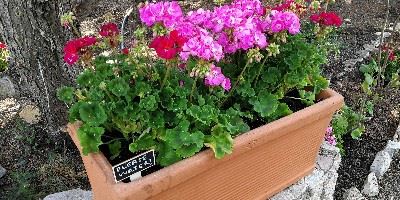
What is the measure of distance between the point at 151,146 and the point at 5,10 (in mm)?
1338

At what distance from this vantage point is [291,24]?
1878 millimetres

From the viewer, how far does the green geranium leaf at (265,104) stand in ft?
6.43

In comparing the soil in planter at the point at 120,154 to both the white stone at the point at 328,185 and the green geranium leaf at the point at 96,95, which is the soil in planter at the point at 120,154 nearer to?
the green geranium leaf at the point at 96,95

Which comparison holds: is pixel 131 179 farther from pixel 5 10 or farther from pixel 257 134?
pixel 5 10

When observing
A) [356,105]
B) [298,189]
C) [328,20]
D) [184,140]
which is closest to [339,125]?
[356,105]

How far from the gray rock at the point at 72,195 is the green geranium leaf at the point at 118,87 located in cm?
97

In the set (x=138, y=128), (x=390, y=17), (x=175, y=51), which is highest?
(x=175, y=51)

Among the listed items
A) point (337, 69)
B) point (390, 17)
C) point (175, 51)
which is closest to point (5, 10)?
point (175, 51)

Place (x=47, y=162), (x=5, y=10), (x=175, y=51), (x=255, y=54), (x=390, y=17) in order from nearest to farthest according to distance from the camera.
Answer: (x=175, y=51) < (x=255, y=54) < (x=5, y=10) < (x=47, y=162) < (x=390, y=17)

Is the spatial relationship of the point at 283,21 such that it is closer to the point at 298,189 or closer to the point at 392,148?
the point at 298,189

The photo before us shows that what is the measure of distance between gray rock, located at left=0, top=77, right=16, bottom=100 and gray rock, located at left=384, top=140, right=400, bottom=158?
9.35ft

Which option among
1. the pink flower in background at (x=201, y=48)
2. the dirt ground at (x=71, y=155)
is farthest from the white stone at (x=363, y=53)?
the pink flower in background at (x=201, y=48)

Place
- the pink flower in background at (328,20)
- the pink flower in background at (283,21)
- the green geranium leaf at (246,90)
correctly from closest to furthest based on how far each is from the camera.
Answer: the pink flower in background at (283,21) → the green geranium leaf at (246,90) → the pink flower in background at (328,20)

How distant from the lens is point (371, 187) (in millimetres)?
2920
